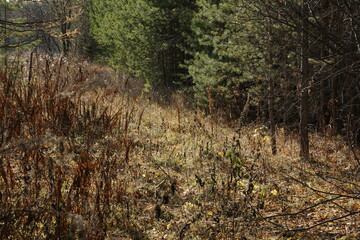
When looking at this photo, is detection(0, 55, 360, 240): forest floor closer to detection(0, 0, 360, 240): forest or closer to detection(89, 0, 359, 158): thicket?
detection(0, 0, 360, 240): forest

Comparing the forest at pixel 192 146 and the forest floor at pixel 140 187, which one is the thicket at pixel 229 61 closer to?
the forest at pixel 192 146

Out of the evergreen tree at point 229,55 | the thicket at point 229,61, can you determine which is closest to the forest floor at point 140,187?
the thicket at point 229,61

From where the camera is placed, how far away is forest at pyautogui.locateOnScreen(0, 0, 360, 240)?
257 cm

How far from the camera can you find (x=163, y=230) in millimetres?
3168

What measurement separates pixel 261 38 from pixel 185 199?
353 centimetres

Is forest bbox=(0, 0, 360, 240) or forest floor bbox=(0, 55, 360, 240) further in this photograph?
forest bbox=(0, 0, 360, 240)

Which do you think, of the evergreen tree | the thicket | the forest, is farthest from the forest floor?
the evergreen tree

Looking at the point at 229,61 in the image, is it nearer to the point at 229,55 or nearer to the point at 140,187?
the point at 229,55

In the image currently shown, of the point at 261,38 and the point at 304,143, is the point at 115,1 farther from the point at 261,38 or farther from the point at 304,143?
the point at 304,143

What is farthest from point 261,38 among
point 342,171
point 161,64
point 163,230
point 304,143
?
point 161,64

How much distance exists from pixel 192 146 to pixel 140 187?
79.0 inches

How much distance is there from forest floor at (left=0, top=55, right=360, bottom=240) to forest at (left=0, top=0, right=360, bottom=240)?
0.08ft

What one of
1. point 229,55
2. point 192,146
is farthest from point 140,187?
point 229,55

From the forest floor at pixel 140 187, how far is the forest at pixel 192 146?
2 centimetres
